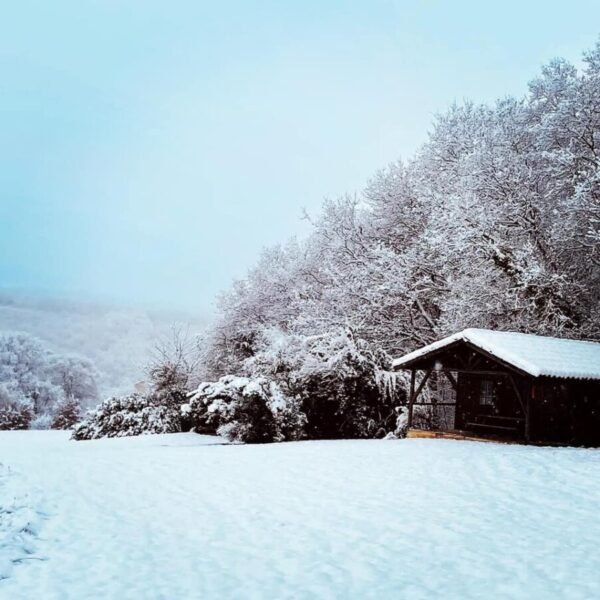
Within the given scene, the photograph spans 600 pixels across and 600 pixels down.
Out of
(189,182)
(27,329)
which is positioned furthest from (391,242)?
(189,182)

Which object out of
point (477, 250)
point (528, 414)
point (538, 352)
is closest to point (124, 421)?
point (528, 414)

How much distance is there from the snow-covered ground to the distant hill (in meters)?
43.6

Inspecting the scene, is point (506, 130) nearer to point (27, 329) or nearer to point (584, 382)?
point (584, 382)

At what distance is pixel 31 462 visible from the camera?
41.5ft

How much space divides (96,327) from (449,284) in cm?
4991

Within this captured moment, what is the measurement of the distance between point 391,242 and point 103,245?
11013 cm

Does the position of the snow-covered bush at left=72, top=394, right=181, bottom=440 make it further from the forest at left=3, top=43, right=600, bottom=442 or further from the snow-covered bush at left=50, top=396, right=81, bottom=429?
the snow-covered bush at left=50, top=396, right=81, bottom=429

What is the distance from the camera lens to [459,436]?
56.7 feet

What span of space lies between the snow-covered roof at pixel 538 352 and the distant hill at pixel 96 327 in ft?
132

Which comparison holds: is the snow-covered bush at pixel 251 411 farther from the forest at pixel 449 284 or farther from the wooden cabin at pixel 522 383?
the wooden cabin at pixel 522 383

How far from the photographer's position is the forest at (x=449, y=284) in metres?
19.3

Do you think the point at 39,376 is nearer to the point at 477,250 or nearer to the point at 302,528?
the point at 477,250

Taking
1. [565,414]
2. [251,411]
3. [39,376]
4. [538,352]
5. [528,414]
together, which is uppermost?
Answer: [538,352]

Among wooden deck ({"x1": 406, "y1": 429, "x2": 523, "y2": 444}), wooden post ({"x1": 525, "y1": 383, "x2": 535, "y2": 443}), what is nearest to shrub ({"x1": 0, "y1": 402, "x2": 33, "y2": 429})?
wooden deck ({"x1": 406, "y1": 429, "x2": 523, "y2": 444})
